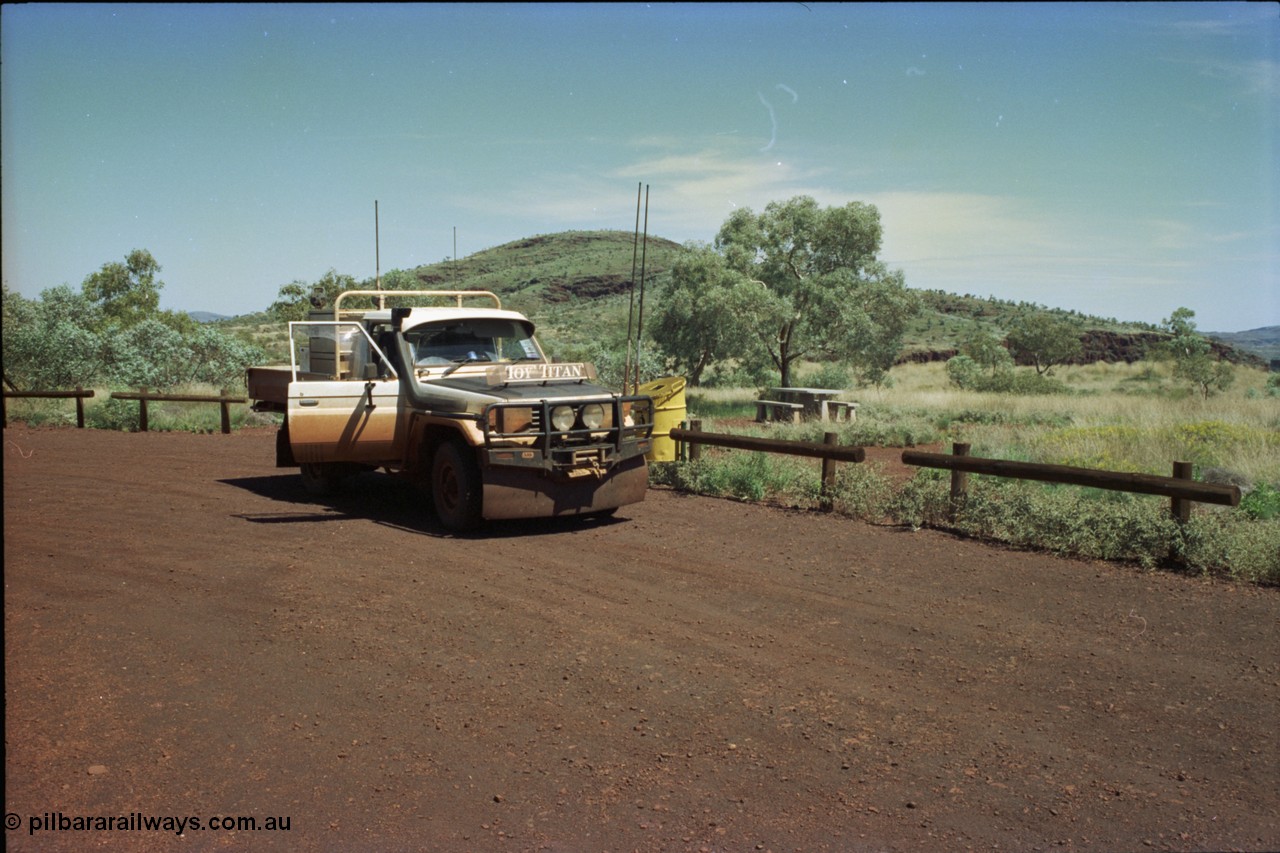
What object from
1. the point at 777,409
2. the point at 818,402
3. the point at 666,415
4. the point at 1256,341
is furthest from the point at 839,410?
the point at 1256,341

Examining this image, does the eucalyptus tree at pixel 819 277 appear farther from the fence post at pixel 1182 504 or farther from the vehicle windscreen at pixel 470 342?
the fence post at pixel 1182 504

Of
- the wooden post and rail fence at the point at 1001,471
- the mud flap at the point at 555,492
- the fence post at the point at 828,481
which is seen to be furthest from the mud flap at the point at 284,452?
the fence post at the point at 828,481

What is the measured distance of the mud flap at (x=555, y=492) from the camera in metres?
10.2

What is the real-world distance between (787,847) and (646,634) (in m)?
2.91

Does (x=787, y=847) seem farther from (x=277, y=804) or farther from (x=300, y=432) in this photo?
(x=300, y=432)

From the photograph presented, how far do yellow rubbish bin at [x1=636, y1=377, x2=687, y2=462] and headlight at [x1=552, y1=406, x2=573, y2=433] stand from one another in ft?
11.5

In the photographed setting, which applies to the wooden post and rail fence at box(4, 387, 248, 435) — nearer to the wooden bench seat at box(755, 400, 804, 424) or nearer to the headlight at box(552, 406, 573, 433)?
the headlight at box(552, 406, 573, 433)

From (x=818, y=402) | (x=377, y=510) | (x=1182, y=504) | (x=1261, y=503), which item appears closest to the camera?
(x=1182, y=504)

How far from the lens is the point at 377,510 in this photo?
12.0 metres

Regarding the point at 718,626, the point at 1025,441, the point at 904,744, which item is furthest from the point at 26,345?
the point at 904,744

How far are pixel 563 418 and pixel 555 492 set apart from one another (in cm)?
78

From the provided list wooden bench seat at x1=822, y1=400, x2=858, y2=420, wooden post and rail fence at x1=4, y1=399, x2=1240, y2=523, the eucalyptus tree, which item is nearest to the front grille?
wooden post and rail fence at x1=4, y1=399, x2=1240, y2=523

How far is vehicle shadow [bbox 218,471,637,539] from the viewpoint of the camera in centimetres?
1079

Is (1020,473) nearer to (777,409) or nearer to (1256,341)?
(777,409)
